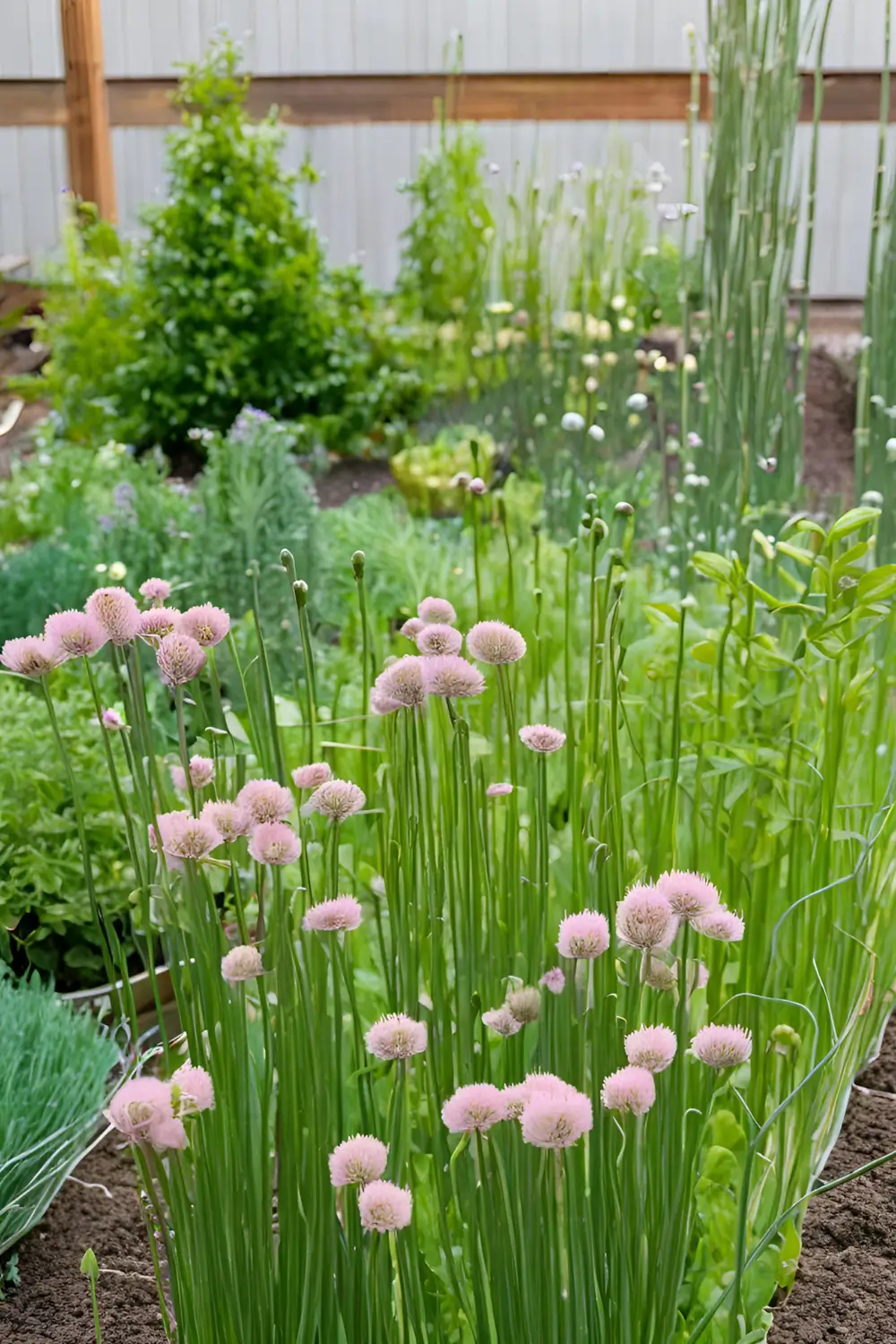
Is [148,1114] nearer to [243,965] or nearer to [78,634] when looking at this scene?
[243,965]

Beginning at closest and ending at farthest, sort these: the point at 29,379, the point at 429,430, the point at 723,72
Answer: the point at 723,72, the point at 429,430, the point at 29,379

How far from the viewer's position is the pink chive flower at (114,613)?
823 millimetres

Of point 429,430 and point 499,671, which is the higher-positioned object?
point 499,671

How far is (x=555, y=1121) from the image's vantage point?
2.10 ft

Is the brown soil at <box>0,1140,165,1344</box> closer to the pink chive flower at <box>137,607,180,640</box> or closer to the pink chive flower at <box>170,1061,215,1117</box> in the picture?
the pink chive flower at <box>170,1061,215,1117</box>

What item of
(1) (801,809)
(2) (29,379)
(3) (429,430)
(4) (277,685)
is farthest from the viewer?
(2) (29,379)

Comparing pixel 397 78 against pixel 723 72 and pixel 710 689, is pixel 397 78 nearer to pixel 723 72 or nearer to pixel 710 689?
pixel 723 72

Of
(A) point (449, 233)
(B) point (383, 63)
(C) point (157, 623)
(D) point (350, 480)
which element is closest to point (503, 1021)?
(C) point (157, 623)

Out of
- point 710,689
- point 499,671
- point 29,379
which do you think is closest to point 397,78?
point 29,379

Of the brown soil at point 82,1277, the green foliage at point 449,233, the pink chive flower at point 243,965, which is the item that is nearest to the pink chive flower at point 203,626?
the pink chive flower at point 243,965

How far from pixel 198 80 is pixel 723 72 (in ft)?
10.2

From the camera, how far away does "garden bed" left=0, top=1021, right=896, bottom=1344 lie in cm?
122

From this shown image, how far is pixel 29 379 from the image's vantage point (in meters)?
5.35

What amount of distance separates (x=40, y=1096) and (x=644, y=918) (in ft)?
2.90
